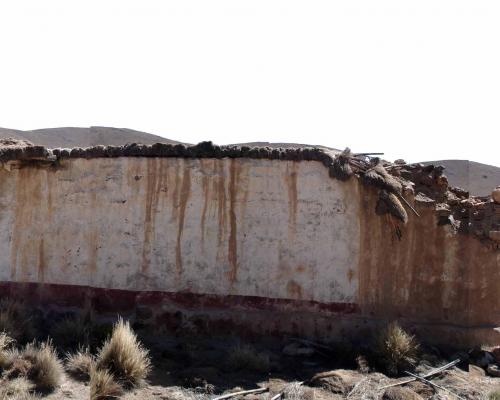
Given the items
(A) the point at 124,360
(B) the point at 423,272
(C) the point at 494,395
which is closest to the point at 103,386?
(A) the point at 124,360

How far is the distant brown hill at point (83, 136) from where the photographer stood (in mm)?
28417

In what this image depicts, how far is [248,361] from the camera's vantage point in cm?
888

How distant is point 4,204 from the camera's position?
10336 mm

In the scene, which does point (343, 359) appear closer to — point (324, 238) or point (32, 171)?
point (324, 238)

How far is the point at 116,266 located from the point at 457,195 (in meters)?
5.32

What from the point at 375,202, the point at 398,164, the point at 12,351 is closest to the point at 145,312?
the point at 12,351

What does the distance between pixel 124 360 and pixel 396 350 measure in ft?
11.3

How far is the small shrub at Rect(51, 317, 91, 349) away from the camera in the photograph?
30.0 ft

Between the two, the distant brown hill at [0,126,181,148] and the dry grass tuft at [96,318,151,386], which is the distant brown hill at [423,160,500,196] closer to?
the distant brown hill at [0,126,181,148]

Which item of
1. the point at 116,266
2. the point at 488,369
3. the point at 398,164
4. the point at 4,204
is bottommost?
the point at 488,369

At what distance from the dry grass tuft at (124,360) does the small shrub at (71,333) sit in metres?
0.96

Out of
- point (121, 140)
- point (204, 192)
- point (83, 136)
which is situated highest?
point (83, 136)

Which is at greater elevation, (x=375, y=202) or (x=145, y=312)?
(x=375, y=202)

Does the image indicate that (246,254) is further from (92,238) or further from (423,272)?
(423,272)
